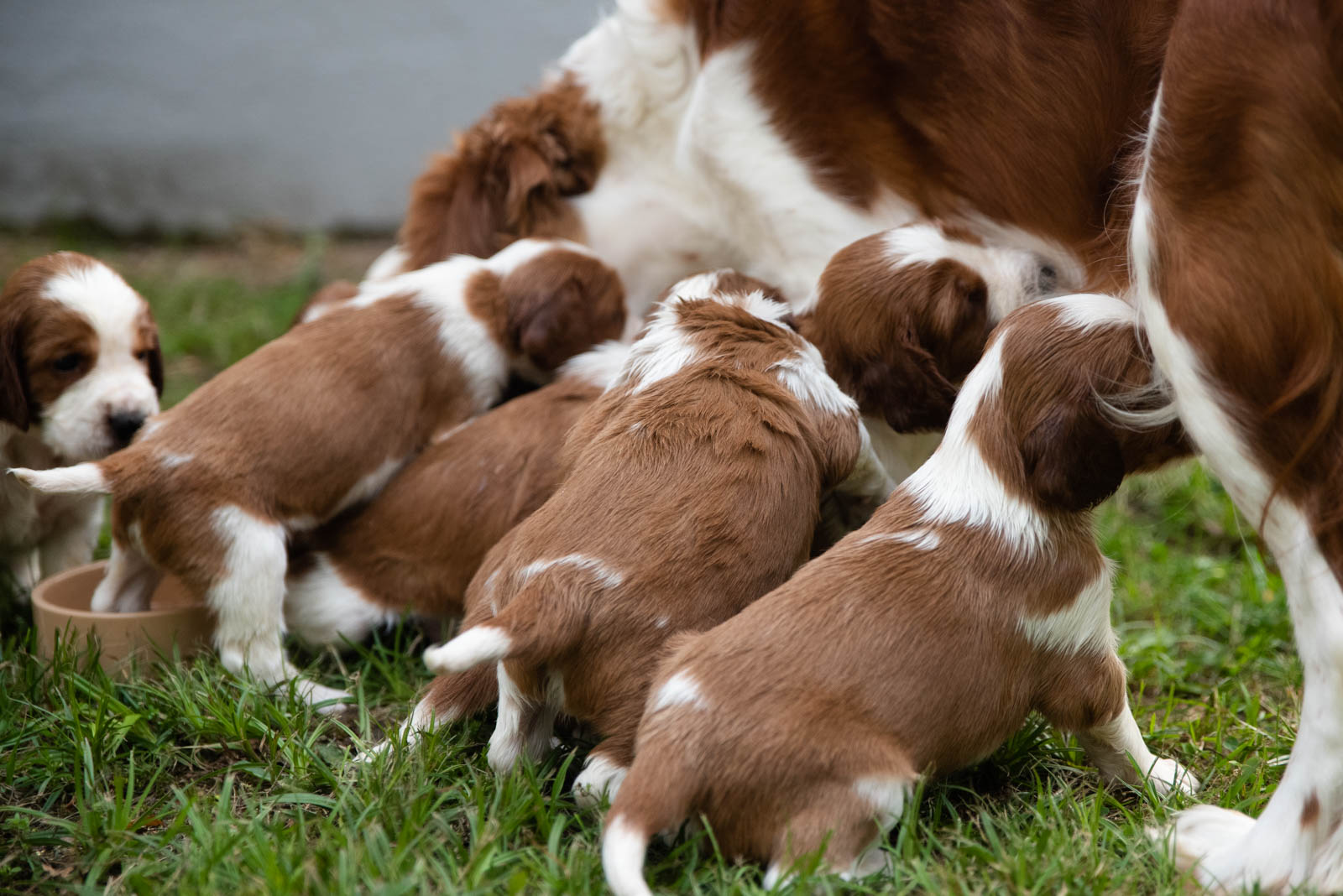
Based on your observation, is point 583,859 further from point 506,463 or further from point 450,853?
point 506,463

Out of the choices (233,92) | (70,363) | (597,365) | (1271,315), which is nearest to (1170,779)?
(1271,315)

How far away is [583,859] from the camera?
1969 millimetres

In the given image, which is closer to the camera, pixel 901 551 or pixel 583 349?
pixel 901 551

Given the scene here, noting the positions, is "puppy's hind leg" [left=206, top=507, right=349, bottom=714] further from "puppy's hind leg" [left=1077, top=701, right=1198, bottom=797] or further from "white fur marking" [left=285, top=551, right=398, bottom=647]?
"puppy's hind leg" [left=1077, top=701, right=1198, bottom=797]

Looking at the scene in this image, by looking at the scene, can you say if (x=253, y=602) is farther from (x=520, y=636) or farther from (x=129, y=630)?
(x=520, y=636)

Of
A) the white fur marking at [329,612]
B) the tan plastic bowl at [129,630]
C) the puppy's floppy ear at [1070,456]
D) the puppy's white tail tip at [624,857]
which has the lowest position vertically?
the white fur marking at [329,612]

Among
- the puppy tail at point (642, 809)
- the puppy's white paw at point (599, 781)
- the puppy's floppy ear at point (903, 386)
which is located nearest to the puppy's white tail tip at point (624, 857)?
the puppy tail at point (642, 809)

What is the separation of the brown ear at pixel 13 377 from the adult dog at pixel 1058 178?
3.82 feet

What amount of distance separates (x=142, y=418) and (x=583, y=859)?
1.67 meters

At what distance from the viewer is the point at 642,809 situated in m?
1.86

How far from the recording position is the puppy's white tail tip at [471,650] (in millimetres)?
1982

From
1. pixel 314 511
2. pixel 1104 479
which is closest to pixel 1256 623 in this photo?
pixel 1104 479

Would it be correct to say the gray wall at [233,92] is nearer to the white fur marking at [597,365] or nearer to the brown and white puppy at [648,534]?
the white fur marking at [597,365]

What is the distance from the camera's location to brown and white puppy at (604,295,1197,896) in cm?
190
